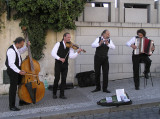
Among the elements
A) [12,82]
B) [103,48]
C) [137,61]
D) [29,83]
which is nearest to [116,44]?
[137,61]

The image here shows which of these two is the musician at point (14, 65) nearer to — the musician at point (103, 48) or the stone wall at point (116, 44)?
the musician at point (103, 48)

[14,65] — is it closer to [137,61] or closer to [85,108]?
[85,108]

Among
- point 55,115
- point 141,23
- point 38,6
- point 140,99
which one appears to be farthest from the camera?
point 141,23

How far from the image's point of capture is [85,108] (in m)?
5.31

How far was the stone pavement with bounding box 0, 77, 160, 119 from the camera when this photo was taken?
4.98m

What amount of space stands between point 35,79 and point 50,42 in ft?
8.73

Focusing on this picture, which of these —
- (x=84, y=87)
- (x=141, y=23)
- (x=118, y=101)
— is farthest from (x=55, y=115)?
(x=141, y=23)

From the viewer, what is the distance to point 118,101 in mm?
5328

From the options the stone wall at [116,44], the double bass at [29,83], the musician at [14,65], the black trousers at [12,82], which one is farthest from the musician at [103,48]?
the black trousers at [12,82]

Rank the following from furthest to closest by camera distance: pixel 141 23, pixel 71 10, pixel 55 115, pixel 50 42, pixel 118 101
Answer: pixel 141 23 < pixel 50 42 < pixel 71 10 < pixel 118 101 < pixel 55 115

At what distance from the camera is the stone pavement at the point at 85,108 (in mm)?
4980

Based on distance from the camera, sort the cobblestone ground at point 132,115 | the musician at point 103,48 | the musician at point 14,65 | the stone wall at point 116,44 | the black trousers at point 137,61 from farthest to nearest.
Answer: the stone wall at point 116,44
the black trousers at point 137,61
the musician at point 103,48
the musician at point 14,65
the cobblestone ground at point 132,115

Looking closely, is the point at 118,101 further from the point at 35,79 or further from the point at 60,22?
the point at 60,22

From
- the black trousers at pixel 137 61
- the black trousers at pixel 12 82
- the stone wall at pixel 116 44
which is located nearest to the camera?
the black trousers at pixel 12 82
